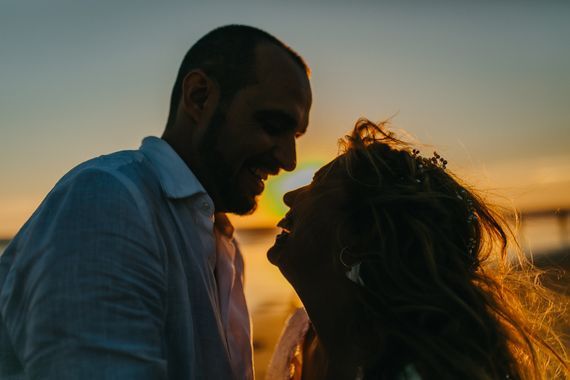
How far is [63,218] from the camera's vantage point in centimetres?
189

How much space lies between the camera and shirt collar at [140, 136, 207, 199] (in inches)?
94.9

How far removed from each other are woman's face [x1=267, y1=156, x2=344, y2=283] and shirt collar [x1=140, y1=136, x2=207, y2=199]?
0.67 meters

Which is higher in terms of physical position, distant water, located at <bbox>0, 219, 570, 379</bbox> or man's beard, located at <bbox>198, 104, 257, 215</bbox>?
man's beard, located at <bbox>198, 104, 257, 215</bbox>

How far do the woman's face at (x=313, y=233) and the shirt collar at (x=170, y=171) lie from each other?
0.67 metres

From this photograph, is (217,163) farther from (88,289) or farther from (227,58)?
(88,289)

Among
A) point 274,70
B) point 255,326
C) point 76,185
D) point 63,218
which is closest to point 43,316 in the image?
point 63,218

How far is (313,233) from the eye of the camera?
2996 mm

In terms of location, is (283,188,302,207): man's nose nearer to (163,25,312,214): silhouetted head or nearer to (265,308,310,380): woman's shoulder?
(163,25,312,214): silhouetted head

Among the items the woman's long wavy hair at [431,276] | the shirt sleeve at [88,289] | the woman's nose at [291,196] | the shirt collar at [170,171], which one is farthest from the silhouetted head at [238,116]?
the shirt sleeve at [88,289]

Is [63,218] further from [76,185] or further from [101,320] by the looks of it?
[101,320]

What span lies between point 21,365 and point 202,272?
733 mm

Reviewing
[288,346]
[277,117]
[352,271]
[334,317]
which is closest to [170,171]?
[277,117]

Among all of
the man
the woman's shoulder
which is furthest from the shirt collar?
the woman's shoulder

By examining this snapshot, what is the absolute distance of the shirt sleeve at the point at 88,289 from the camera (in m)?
1.75
